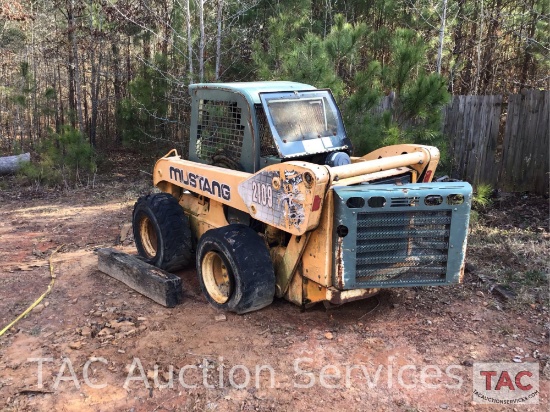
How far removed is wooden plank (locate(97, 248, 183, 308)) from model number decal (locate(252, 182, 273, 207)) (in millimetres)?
1279

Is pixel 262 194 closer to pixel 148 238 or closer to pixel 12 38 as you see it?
pixel 148 238

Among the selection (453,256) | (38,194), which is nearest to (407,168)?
(453,256)

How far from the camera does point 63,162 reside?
442 inches

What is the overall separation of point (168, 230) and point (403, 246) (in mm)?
2625

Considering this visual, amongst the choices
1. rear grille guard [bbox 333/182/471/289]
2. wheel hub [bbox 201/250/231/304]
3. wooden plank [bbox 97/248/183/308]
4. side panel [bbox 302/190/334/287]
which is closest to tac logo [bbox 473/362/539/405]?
rear grille guard [bbox 333/182/471/289]

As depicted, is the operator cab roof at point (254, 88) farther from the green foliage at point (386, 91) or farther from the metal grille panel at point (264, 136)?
the green foliage at point (386, 91)

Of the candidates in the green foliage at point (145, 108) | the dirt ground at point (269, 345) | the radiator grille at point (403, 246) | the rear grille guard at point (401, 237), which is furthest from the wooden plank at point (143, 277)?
the green foliage at point (145, 108)

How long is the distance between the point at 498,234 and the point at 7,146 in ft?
50.6

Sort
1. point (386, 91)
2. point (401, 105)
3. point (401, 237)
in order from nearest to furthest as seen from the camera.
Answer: point (401, 237), point (401, 105), point (386, 91)

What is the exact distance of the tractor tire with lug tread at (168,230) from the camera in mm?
5359

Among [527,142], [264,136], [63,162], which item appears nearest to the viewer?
[264,136]

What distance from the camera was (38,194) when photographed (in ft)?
35.0

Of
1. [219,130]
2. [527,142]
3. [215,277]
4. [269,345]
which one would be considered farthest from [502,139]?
[269,345]

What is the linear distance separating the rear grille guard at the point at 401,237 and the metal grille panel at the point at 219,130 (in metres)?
1.47
